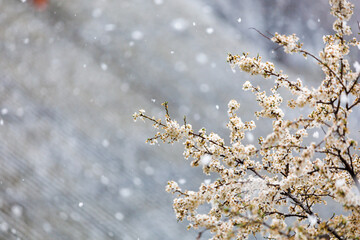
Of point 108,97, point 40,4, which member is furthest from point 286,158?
point 40,4

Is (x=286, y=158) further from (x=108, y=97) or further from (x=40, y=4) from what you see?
(x=40, y=4)

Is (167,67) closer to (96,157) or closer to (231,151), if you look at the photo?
(96,157)

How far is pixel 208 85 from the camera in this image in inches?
122

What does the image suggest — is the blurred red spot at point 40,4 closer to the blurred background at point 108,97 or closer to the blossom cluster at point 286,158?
the blurred background at point 108,97

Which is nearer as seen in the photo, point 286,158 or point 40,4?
point 286,158

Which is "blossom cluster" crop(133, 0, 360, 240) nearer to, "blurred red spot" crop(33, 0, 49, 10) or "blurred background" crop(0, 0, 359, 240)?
"blurred background" crop(0, 0, 359, 240)

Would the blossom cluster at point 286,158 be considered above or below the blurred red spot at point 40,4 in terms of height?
below

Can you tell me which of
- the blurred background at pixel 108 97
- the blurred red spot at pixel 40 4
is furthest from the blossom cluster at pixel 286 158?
the blurred red spot at pixel 40 4

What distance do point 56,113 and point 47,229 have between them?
1.02 meters

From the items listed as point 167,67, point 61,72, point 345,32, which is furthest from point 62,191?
point 345,32

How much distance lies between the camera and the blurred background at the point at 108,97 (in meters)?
2.54

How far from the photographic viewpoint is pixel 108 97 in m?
2.88

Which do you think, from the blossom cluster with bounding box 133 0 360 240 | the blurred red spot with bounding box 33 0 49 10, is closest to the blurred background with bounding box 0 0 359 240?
the blurred red spot with bounding box 33 0 49 10

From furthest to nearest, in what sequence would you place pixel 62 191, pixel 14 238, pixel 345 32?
pixel 62 191
pixel 14 238
pixel 345 32
